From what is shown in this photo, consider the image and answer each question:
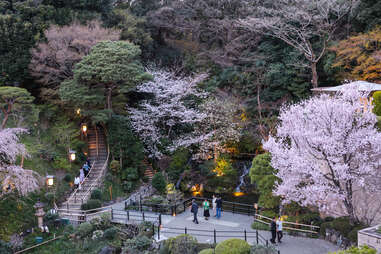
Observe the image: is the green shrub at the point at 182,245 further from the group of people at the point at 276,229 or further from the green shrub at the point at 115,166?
the green shrub at the point at 115,166

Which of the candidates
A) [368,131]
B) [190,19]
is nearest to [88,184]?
[368,131]

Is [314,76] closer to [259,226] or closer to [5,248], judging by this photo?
[259,226]

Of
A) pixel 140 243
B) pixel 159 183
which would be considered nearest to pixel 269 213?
pixel 140 243

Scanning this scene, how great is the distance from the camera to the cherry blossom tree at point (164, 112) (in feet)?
93.7

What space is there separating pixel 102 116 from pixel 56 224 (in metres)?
8.94

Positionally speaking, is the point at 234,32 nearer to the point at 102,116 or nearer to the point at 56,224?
the point at 102,116

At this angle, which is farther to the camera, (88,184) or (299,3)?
(299,3)

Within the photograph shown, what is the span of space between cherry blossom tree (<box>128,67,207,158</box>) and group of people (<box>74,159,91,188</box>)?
4.53 m

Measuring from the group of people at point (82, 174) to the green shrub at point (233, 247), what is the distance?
501 inches

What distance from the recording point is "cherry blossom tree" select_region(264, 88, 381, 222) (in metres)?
15.8

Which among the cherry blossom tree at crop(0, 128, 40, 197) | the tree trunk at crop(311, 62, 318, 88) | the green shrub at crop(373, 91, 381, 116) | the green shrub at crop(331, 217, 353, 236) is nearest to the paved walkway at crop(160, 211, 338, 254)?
the green shrub at crop(331, 217, 353, 236)

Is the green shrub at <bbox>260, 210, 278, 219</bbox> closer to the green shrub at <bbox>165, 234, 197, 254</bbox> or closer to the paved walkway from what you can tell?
the paved walkway

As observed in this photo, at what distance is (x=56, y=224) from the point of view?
20203 millimetres

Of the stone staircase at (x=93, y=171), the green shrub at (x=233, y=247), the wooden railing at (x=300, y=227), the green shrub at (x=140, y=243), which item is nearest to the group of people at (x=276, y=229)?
the wooden railing at (x=300, y=227)
